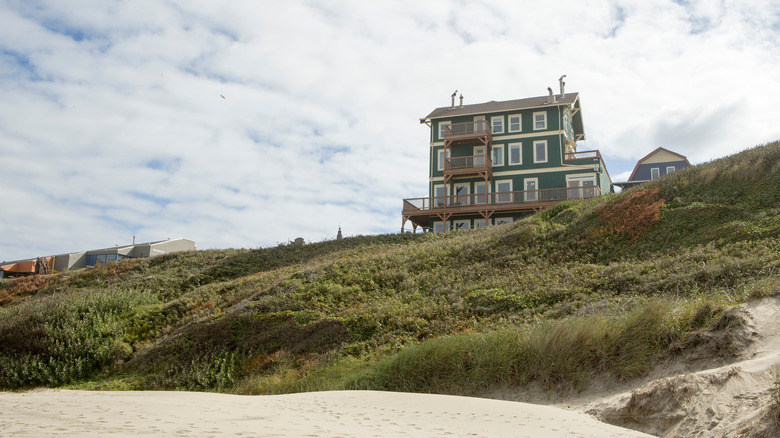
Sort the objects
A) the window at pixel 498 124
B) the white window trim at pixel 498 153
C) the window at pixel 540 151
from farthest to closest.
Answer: the window at pixel 498 124 < the white window trim at pixel 498 153 < the window at pixel 540 151

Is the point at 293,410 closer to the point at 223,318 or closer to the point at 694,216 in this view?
the point at 223,318

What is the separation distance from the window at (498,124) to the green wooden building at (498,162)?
7cm

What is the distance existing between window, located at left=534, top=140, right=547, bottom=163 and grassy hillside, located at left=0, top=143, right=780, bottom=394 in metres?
16.9

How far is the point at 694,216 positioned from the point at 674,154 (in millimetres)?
32566

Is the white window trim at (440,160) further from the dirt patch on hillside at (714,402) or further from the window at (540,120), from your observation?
the dirt patch on hillside at (714,402)

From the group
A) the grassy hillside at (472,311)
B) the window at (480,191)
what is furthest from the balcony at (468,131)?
the grassy hillside at (472,311)

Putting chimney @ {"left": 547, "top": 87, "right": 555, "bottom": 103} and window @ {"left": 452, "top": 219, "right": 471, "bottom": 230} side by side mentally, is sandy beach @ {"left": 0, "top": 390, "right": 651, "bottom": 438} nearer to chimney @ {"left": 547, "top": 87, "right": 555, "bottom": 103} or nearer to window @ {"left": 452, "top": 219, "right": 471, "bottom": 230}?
window @ {"left": 452, "top": 219, "right": 471, "bottom": 230}

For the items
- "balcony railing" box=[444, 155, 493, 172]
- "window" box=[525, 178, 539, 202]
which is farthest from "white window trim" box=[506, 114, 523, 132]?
"window" box=[525, 178, 539, 202]

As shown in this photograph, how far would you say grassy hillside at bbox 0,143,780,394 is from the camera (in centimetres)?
1017

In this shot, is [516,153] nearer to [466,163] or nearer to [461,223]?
[466,163]

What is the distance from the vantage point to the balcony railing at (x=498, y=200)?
36.2 metres

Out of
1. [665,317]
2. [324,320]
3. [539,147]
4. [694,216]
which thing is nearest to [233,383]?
[324,320]

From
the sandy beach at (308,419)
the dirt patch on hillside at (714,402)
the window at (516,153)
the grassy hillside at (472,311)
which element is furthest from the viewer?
the window at (516,153)

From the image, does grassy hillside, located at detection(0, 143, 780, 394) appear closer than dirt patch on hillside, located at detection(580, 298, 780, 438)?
No
